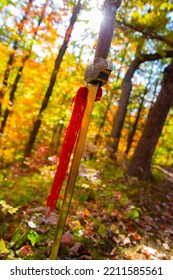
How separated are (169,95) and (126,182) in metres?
2.88

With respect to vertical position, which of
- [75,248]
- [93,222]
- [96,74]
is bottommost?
[75,248]

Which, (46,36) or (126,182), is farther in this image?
(46,36)

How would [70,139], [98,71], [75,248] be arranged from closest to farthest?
[98,71] → [70,139] → [75,248]

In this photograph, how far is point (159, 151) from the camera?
2408 centimetres

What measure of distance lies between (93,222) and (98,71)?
10.5 feet

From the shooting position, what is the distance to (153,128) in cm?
758

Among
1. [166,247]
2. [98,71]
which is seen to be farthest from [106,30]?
[166,247]

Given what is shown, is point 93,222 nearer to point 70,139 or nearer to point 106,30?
point 70,139

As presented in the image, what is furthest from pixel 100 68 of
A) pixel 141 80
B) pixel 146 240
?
pixel 141 80

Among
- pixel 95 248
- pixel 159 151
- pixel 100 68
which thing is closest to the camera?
pixel 100 68

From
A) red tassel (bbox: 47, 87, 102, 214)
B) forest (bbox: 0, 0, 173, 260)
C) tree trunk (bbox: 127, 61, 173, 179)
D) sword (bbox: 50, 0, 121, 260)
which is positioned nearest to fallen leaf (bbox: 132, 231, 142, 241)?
forest (bbox: 0, 0, 173, 260)

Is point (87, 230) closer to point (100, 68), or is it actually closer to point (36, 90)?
point (100, 68)

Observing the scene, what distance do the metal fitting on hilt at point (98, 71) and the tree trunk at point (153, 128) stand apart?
5.83m

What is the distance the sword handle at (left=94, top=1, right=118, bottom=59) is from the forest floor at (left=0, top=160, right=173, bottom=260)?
6.32 ft
